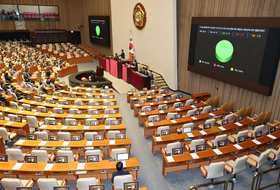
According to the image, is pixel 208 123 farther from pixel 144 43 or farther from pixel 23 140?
pixel 144 43

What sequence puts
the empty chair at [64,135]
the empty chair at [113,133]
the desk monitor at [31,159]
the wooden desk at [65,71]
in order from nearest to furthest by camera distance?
the desk monitor at [31,159] < the empty chair at [64,135] < the empty chair at [113,133] < the wooden desk at [65,71]

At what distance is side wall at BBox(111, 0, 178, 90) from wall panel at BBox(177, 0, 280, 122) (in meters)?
0.57

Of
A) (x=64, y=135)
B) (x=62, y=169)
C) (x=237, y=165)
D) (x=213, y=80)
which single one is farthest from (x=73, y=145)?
(x=213, y=80)

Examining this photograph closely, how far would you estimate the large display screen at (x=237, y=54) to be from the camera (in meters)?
8.93

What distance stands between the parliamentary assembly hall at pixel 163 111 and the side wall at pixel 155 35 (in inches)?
3.3

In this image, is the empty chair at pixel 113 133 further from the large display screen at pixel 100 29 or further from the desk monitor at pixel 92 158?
the large display screen at pixel 100 29

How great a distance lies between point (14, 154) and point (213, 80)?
35.8 feet

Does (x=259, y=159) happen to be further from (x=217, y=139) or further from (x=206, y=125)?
(x=206, y=125)

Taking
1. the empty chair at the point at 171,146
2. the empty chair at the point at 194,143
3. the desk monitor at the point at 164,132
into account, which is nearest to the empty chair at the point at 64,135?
the desk monitor at the point at 164,132

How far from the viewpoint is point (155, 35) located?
15992 millimetres

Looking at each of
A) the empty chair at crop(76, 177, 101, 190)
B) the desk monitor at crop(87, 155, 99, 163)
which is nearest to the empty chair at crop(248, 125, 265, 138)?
the desk monitor at crop(87, 155, 99, 163)

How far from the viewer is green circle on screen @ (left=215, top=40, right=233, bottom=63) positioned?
34.9 feet

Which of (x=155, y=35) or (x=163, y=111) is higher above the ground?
(x=155, y=35)

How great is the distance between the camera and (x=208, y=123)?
793cm
